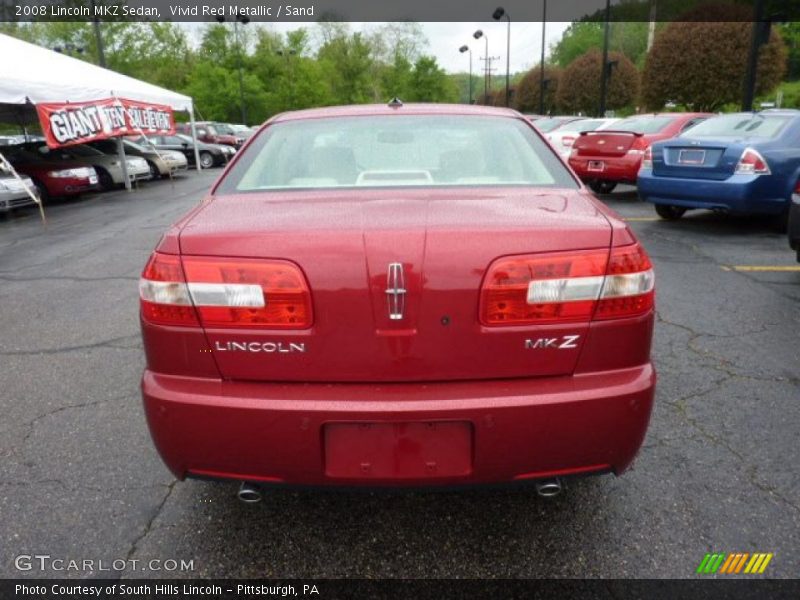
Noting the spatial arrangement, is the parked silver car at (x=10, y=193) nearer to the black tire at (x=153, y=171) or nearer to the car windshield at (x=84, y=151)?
the car windshield at (x=84, y=151)

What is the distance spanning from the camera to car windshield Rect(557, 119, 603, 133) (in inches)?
552

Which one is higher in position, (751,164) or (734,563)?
(751,164)

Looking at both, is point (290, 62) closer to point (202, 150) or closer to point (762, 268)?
point (202, 150)

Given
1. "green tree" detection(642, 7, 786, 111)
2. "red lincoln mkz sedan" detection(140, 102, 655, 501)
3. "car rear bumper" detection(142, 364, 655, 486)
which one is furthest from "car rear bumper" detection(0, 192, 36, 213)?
"green tree" detection(642, 7, 786, 111)

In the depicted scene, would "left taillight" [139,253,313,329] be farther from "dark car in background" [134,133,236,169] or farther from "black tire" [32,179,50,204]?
"dark car in background" [134,133,236,169]

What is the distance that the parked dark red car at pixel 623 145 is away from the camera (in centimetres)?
996

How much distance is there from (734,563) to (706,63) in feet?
121

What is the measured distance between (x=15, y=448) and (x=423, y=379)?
2.21 m

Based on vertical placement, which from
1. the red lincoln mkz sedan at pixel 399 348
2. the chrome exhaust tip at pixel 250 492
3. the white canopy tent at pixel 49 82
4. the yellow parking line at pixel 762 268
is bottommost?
the yellow parking line at pixel 762 268

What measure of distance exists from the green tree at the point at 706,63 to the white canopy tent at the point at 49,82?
28.4 m

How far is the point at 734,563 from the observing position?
6.72 ft

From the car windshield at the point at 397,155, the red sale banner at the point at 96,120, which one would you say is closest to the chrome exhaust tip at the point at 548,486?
the car windshield at the point at 397,155

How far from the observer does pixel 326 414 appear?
1.71 metres

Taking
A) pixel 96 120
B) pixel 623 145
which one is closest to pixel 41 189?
pixel 96 120
